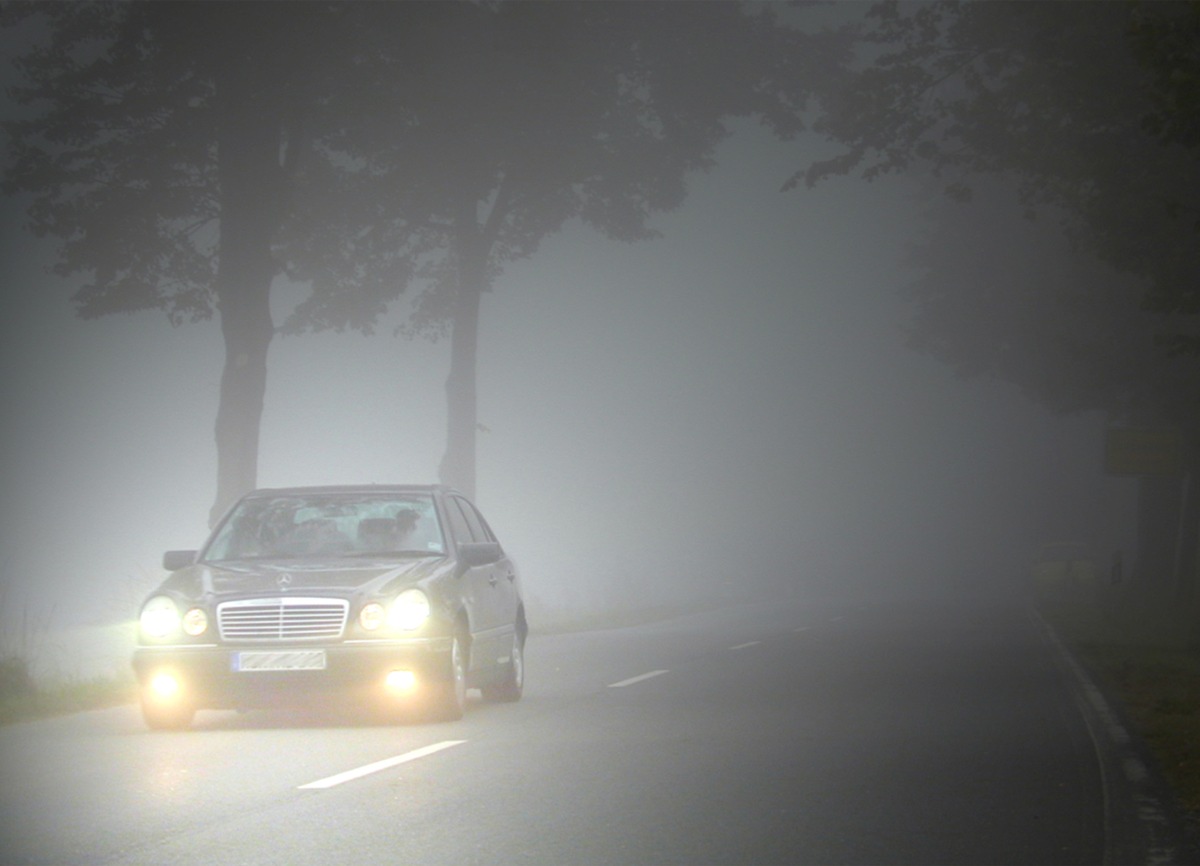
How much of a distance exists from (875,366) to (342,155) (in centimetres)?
10198

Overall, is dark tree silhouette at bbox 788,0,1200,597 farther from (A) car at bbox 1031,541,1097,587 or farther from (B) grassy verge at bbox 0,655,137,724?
(A) car at bbox 1031,541,1097,587

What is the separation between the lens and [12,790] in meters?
10.2

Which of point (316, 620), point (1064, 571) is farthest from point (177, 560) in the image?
point (1064, 571)

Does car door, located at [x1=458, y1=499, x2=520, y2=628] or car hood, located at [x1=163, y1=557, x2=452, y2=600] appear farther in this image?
car door, located at [x1=458, y1=499, x2=520, y2=628]

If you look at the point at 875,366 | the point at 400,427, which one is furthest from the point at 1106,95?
the point at 875,366

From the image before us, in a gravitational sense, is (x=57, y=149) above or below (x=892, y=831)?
above

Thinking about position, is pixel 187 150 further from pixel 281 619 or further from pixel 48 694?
pixel 281 619

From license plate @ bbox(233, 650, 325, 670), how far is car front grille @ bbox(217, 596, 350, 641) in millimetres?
110

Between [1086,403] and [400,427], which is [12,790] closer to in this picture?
[1086,403]

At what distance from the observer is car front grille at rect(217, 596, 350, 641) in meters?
12.9

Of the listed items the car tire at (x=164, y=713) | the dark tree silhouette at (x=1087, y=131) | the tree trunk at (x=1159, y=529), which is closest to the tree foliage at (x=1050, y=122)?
the dark tree silhouette at (x=1087, y=131)

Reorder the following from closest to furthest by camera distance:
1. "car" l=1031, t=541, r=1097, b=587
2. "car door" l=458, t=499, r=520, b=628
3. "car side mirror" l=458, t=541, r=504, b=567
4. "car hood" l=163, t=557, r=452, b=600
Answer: "car hood" l=163, t=557, r=452, b=600 → "car side mirror" l=458, t=541, r=504, b=567 → "car door" l=458, t=499, r=520, b=628 → "car" l=1031, t=541, r=1097, b=587

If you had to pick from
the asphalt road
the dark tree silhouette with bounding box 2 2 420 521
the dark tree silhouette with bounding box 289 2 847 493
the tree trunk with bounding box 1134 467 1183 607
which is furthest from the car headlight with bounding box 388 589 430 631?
the tree trunk with bounding box 1134 467 1183 607

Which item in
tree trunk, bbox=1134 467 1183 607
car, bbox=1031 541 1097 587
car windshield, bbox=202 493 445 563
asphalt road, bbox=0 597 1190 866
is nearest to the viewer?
asphalt road, bbox=0 597 1190 866
